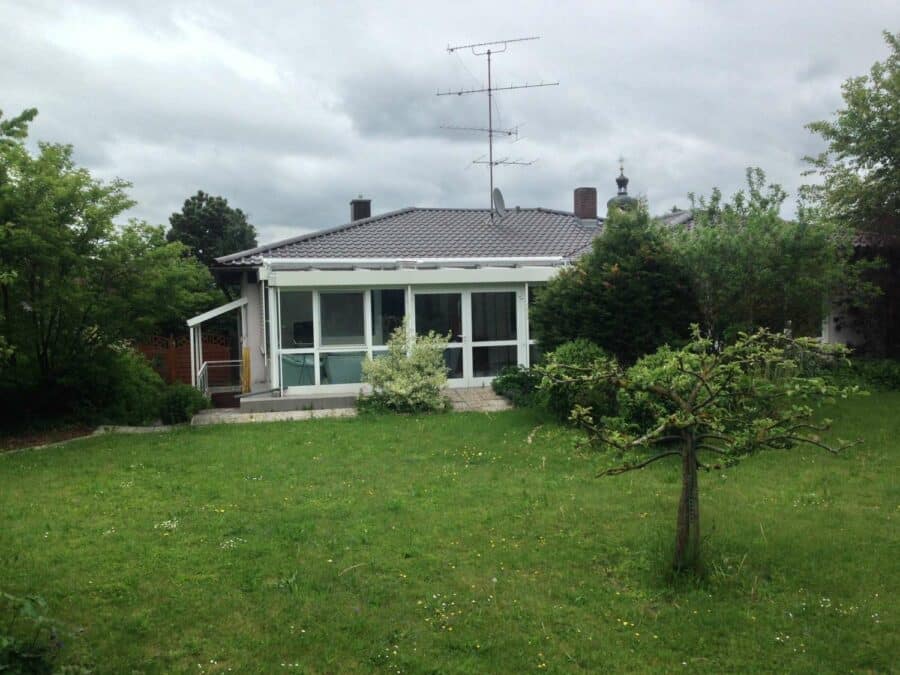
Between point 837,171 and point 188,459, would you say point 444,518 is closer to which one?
point 188,459

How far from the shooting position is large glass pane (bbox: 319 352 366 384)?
46.8 feet

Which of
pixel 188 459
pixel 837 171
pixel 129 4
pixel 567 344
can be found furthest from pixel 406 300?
pixel 837 171

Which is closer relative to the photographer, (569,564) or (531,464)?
(569,564)

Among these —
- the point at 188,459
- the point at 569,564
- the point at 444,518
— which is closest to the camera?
the point at 569,564

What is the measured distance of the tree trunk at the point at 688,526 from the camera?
492 cm

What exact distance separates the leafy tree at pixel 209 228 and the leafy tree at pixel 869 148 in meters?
25.2

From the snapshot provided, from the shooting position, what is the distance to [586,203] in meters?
22.4

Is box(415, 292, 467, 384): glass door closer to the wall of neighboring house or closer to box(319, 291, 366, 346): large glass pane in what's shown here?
box(319, 291, 366, 346): large glass pane

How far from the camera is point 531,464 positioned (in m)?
8.55

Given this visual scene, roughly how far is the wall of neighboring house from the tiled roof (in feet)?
2.74

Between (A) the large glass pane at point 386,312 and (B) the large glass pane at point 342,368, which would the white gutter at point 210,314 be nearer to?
(B) the large glass pane at point 342,368

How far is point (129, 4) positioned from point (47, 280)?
5049 millimetres

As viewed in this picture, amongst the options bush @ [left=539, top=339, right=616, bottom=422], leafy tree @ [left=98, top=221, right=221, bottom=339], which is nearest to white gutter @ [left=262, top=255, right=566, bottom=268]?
leafy tree @ [left=98, top=221, right=221, bottom=339]

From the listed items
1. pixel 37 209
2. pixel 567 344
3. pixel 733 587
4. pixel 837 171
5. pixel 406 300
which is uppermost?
pixel 837 171
